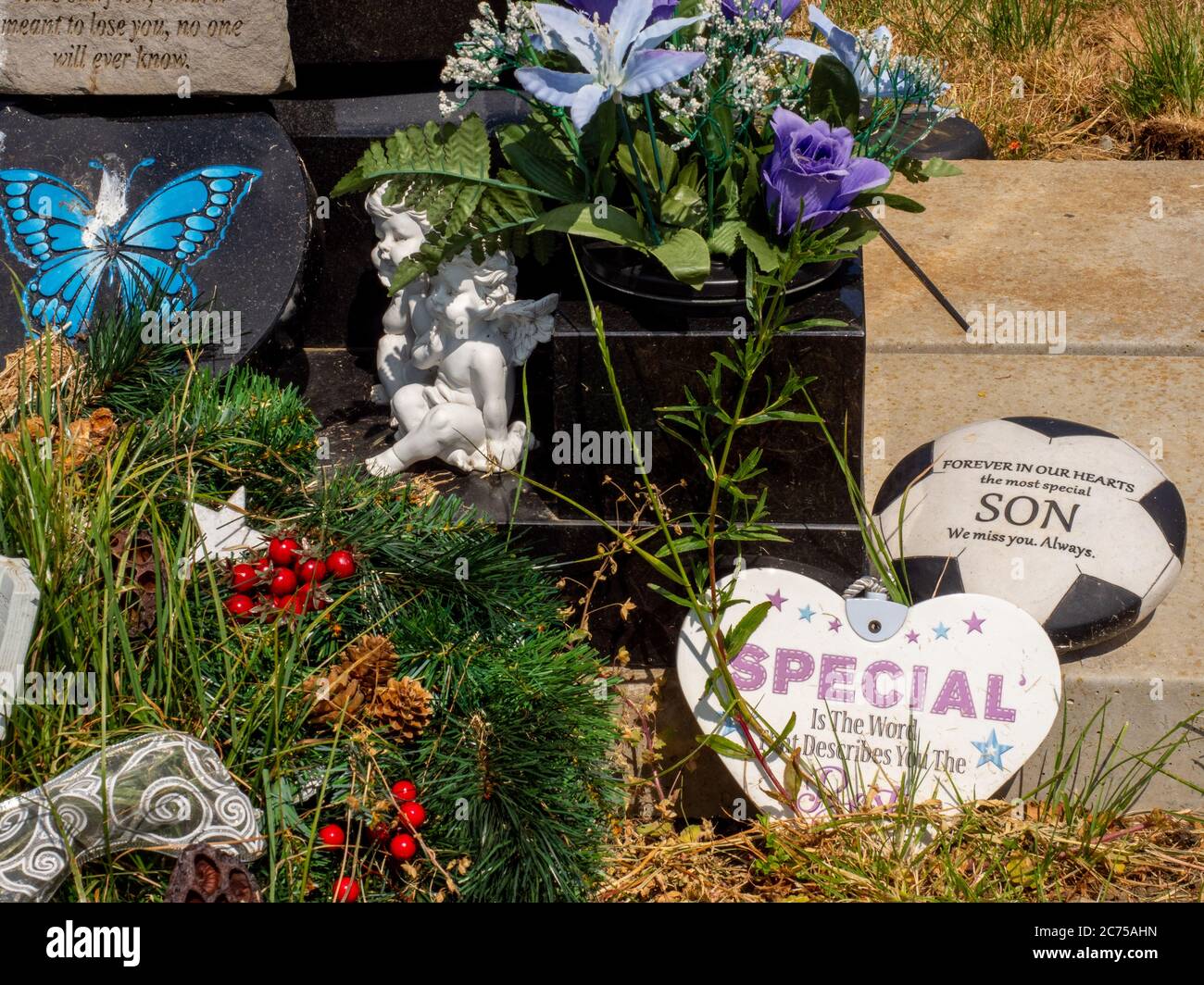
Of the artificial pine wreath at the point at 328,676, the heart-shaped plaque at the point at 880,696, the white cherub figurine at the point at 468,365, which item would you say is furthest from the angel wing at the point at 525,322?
the heart-shaped plaque at the point at 880,696

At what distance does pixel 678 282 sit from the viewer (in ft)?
9.84

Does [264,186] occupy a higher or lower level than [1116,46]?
lower

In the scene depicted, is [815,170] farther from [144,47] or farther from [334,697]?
[144,47]

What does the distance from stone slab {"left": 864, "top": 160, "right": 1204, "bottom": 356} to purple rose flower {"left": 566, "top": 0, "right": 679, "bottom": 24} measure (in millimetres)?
1650

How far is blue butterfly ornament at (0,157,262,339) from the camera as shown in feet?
12.3

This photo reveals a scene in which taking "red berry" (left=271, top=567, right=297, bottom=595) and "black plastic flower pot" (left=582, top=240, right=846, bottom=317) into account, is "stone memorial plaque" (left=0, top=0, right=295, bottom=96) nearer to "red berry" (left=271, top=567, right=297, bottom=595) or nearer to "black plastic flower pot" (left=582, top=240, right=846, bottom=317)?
"black plastic flower pot" (left=582, top=240, right=846, bottom=317)

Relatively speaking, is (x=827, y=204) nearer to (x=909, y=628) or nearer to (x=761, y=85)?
(x=761, y=85)

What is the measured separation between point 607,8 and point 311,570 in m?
1.39

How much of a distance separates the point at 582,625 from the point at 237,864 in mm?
1047

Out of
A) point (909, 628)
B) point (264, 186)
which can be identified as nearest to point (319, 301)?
point (264, 186)

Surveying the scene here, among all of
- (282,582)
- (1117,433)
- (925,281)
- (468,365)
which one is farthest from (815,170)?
(925,281)

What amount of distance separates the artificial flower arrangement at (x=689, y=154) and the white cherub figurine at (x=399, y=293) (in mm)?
246

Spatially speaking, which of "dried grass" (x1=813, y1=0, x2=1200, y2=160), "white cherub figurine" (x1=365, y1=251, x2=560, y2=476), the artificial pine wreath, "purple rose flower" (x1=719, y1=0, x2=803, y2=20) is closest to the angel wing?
"white cherub figurine" (x1=365, y1=251, x2=560, y2=476)
